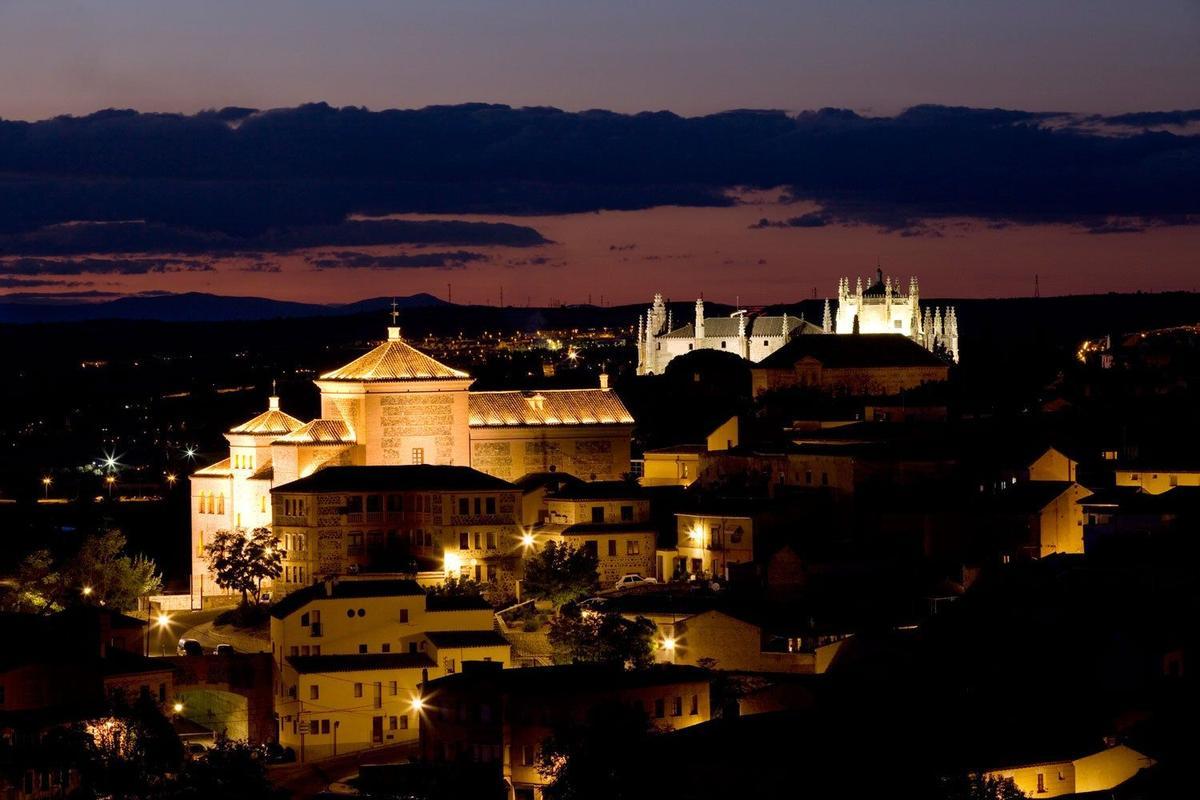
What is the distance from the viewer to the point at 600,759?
46.2 meters

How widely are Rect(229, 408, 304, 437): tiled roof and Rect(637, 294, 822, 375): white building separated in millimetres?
77235

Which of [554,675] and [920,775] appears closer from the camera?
[920,775]

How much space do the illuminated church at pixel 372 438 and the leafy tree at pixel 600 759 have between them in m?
20.4

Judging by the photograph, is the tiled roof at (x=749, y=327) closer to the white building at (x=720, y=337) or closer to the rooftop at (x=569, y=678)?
the white building at (x=720, y=337)

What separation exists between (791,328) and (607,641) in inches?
3671

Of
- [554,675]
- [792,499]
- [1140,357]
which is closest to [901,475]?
[792,499]

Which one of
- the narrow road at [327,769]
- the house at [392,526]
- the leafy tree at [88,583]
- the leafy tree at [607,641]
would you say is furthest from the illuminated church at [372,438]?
the narrow road at [327,769]

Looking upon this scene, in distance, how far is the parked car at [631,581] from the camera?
64.4 m

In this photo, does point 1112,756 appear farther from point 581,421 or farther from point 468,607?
point 581,421

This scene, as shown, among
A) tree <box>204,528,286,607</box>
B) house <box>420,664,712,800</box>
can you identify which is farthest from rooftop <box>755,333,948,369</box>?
house <box>420,664,712,800</box>

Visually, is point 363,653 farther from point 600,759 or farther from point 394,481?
point 600,759

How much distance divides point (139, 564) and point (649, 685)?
21.9 m

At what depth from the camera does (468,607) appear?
5922 cm

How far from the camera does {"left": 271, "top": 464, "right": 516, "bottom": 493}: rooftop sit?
6469 cm
